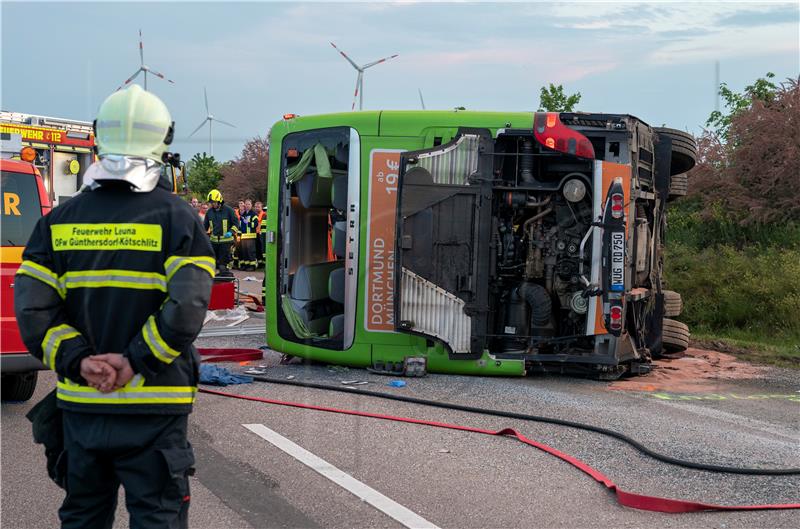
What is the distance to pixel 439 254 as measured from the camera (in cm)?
853

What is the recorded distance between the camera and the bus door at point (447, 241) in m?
8.45

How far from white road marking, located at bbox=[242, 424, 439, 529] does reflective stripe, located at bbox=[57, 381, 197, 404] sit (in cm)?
179

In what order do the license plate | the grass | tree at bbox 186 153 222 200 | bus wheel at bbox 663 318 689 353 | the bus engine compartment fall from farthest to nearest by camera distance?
tree at bbox 186 153 222 200 → the grass → bus wheel at bbox 663 318 689 353 → the bus engine compartment → the license plate

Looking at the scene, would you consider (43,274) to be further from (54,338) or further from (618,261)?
(618,261)

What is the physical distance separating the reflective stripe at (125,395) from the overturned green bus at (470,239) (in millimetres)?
5459

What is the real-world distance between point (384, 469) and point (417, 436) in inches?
34.9

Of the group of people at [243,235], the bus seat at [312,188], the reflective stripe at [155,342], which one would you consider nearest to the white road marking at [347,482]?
the reflective stripe at [155,342]

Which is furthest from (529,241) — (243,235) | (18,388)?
(243,235)

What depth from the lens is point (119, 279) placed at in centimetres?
300

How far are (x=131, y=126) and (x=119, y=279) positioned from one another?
53 centimetres

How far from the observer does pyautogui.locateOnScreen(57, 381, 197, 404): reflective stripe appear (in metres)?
2.99

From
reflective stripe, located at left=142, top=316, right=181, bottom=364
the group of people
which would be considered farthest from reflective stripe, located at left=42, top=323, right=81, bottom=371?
the group of people

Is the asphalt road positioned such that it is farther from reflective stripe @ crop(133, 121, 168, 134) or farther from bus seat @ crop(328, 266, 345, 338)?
reflective stripe @ crop(133, 121, 168, 134)

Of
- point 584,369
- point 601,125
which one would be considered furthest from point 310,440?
point 601,125
